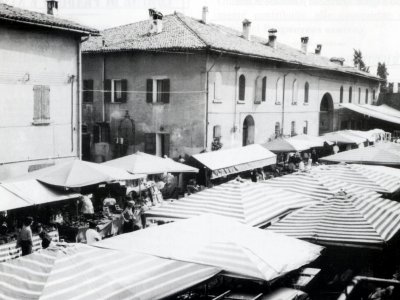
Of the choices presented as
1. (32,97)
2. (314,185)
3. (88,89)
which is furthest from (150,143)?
(314,185)

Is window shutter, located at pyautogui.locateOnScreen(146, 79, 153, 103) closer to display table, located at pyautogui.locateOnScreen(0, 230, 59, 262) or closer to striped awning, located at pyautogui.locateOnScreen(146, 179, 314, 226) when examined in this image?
display table, located at pyautogui.locateOnScreen(0, 230, 59, 262)

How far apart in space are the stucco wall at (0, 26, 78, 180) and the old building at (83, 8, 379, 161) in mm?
5965

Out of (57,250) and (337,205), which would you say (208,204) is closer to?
(337,205)

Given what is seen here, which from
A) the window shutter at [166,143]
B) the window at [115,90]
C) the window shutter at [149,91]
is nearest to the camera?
the window shutter at [166,143]

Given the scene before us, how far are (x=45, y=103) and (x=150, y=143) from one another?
308 inches

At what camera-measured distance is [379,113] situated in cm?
3950

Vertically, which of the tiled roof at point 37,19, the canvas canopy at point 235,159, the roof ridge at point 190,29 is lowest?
the canvas canopy at point 235,159

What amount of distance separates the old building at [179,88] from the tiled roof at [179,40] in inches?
2.4

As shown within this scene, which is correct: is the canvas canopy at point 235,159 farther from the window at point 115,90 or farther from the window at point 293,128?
the window at point 293,128

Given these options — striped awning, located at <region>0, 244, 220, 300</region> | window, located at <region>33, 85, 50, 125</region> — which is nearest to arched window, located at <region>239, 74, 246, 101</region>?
window, located at <region>33, 85, 50, 125</region>

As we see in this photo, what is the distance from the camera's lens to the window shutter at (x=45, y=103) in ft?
58.6

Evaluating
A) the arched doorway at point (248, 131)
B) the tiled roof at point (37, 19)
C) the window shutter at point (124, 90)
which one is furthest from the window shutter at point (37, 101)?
the arched doorway at point (248, 131)

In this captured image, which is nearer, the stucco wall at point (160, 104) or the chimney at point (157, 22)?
Result: the stucco wall at point (160, 104)

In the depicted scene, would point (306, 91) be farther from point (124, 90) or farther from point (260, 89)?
point (124, 90)
